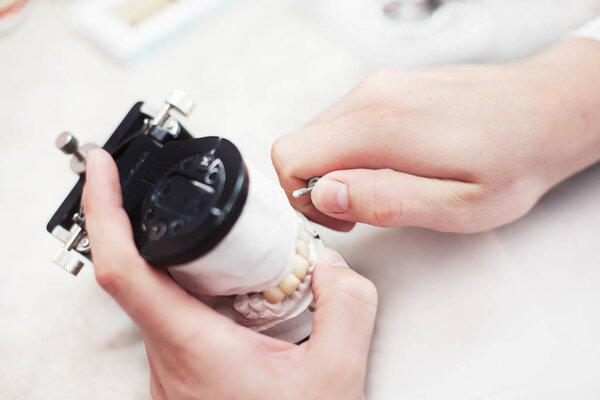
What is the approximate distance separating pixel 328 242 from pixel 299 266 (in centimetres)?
18

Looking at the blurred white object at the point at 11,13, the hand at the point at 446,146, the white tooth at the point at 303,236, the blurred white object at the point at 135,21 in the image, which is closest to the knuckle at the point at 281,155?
the hand at the point at 446,146

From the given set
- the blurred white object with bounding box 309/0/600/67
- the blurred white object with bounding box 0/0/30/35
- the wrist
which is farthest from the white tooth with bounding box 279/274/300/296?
the blurred white object with bounding box 0/0/30/35

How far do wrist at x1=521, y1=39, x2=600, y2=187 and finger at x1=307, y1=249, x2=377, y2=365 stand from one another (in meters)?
0.28

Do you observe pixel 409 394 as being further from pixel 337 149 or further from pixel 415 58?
pixel 415 58

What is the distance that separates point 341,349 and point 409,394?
15 centimetres

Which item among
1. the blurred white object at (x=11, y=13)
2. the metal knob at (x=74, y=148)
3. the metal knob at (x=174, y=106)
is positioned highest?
the blurred white object at (x=11, y=13)

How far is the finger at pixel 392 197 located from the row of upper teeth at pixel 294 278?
0.19ft

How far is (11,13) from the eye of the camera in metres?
0.88

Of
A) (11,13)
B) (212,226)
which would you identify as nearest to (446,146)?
(212,226)

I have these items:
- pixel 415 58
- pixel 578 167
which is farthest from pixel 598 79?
pixel 415 58

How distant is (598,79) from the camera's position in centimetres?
62

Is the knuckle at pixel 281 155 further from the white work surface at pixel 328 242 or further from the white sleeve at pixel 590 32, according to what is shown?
the white sleeve at pixel 590 32

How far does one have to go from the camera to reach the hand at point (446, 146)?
0.53 meters

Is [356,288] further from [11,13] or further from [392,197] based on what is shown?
[11,13]
